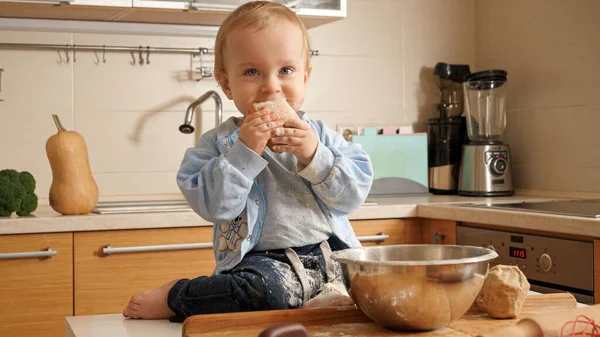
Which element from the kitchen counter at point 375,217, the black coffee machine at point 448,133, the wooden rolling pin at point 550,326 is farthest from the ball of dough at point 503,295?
the black coffee machine at point 448,133

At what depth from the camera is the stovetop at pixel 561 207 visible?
206 centimetres

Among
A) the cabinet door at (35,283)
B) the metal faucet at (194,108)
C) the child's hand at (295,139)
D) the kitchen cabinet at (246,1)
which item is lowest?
the cabinet door at (35,283)

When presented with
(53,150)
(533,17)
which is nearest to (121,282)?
(53,150)

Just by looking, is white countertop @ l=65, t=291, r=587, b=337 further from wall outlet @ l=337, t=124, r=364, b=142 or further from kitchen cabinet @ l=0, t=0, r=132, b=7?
wall outlet @ l=337, t=124, r=364, b=142

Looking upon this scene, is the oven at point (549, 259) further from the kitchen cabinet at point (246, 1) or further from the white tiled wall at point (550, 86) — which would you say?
the kitchen cabinet at point (246, 1)

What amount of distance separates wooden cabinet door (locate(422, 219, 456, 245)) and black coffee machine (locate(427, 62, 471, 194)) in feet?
1.67

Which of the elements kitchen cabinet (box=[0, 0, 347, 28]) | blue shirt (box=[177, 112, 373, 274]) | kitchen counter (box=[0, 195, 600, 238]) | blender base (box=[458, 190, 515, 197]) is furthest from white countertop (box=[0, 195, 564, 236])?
blue shirt (box=[177, 112, 373, 274])

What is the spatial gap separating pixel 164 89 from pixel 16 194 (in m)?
0.77

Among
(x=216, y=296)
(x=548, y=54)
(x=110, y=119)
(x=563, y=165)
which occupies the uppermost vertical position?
(x=548, y=54)

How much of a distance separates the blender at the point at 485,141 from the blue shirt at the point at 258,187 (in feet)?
5.19

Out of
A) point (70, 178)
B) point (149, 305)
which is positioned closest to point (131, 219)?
point (70, 178)

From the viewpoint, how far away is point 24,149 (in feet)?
8.75

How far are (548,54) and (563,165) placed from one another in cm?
41

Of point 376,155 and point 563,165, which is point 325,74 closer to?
point 376,155
